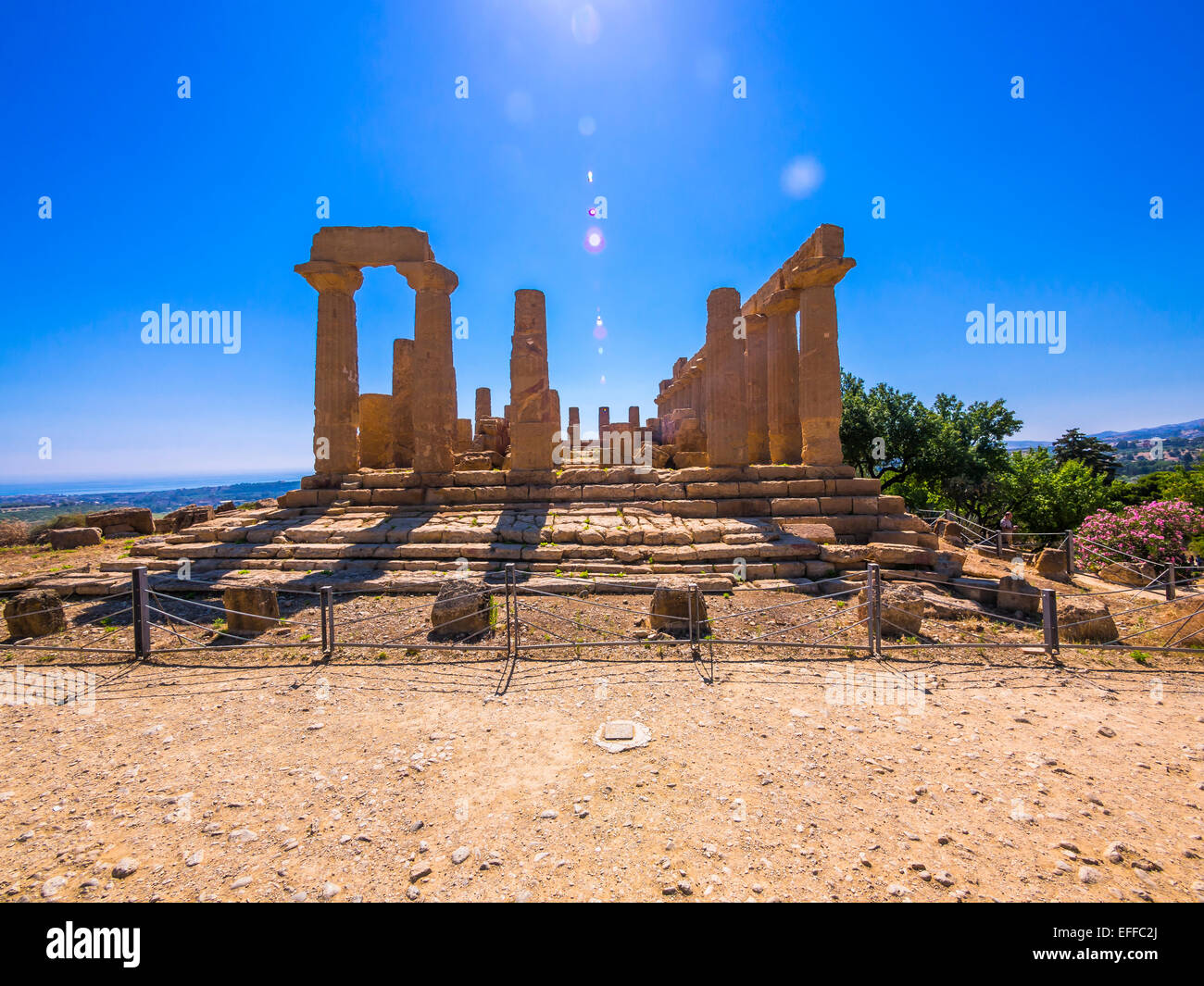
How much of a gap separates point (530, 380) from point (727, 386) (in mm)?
5316

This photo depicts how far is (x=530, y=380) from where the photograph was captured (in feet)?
41.3

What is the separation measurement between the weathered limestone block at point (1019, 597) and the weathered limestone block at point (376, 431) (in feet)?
54.7

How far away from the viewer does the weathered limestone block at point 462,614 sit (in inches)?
257

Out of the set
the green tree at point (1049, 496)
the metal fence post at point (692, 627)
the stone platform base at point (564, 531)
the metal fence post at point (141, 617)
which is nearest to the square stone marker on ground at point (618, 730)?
the metal fence post at point (692, 627)

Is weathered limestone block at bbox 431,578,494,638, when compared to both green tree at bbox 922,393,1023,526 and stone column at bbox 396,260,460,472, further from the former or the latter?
green tree at bbox 922,393,1023,526

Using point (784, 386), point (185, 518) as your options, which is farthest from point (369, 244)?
point (784, 386)

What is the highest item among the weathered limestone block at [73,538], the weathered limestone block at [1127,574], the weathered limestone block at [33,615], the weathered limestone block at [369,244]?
the weathered limestone block at [369,244]

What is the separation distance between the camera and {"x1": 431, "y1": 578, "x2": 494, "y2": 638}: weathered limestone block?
652 centimetres

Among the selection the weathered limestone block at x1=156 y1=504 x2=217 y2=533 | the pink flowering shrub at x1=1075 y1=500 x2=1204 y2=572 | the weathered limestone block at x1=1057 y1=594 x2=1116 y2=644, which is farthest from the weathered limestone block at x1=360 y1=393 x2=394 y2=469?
the pink flowering shrub at x1=1075 y1=500 x2=1204 y2=572

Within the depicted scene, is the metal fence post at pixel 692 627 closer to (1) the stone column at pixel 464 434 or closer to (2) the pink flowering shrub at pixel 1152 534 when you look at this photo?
(2) the pink flowering shrub at pixel 1152 534

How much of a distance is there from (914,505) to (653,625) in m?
22.5
